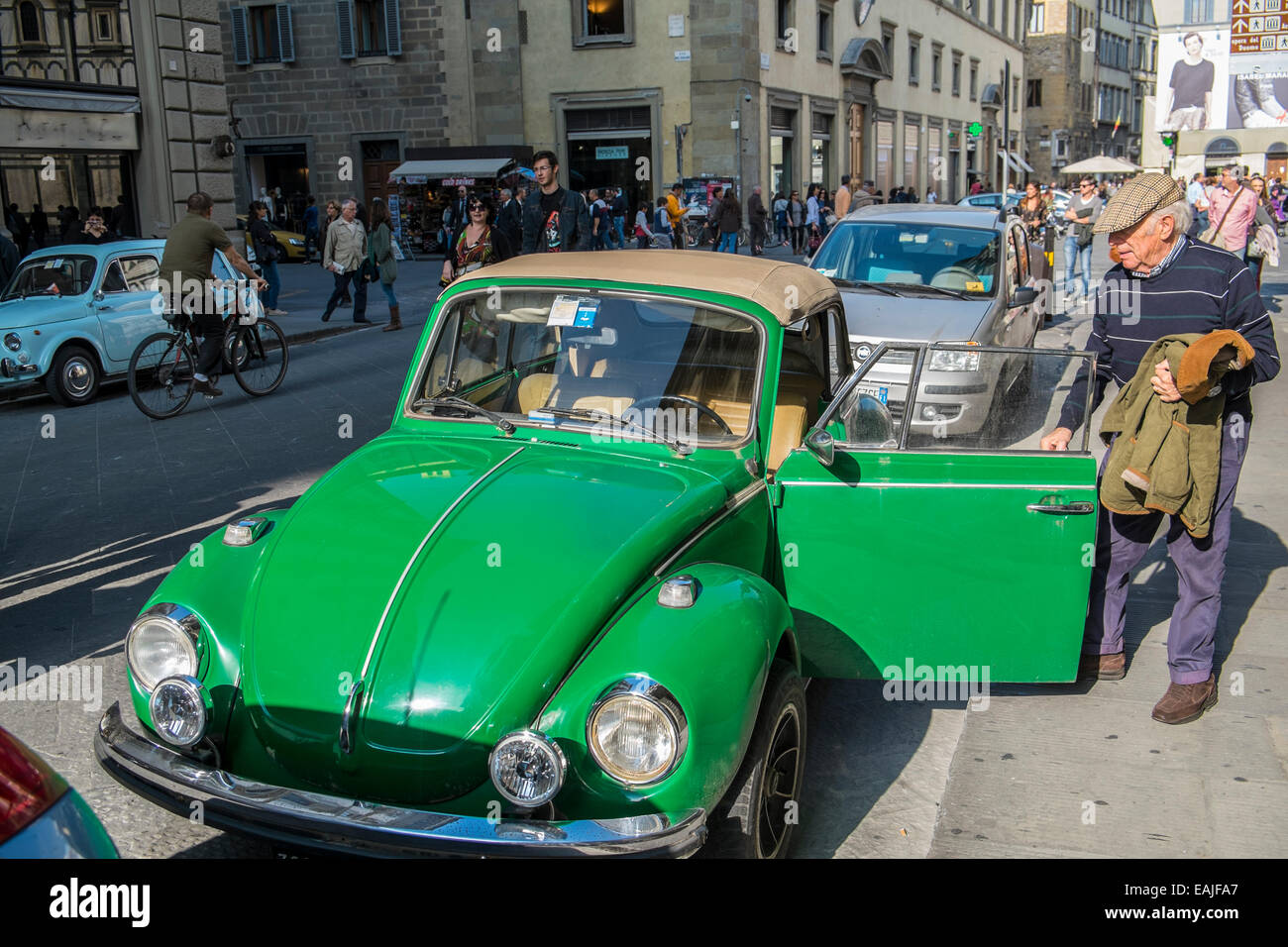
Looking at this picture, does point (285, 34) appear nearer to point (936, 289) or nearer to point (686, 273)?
point (936, 289)

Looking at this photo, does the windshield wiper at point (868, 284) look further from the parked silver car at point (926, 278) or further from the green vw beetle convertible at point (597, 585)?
the green vw beetle convertible at point (597, 585)

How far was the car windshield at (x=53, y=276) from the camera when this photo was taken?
11547mm

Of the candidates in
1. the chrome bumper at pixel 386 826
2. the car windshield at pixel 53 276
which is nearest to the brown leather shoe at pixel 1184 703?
the chrome bumper at pixel 386 826

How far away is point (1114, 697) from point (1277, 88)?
38642 mm

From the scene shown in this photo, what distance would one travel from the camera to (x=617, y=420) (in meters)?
3.93

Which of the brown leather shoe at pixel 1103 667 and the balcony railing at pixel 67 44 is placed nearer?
the brown leather shoe at pixel 1103 667

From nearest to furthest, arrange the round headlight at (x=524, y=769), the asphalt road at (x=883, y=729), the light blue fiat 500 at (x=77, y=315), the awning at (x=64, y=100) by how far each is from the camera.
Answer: the round headlight at (x=524, y=769)
the asphalt road at (x=883, y=729)
the light blue fiat 500 at (x=77, y=315)
the awning at (x=64, y=100)

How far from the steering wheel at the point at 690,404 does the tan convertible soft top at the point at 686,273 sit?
15.9 inches

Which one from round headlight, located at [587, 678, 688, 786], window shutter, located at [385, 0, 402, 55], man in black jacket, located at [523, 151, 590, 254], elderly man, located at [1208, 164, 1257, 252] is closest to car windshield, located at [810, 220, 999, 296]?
man in black jacket, located at [523, 151, 590, 254]

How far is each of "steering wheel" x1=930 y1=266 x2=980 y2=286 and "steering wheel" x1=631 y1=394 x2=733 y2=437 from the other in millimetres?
6106

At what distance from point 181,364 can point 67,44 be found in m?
10.5

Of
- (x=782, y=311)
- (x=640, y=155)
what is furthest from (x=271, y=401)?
(x=640, y=155)

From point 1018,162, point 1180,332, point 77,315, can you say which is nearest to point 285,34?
point 77,315

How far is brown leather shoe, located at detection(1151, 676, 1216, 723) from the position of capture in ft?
14.0
